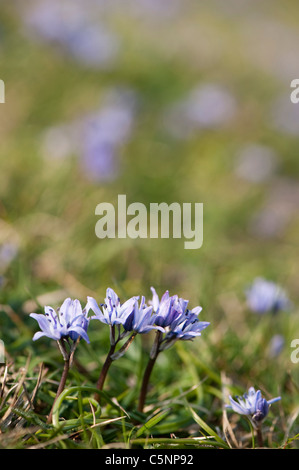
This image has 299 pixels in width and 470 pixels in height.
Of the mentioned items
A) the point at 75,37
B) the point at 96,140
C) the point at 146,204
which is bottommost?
the point at 146,204

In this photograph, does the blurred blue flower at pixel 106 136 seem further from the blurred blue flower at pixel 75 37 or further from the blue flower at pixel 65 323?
the blue flower at pixel 65 323

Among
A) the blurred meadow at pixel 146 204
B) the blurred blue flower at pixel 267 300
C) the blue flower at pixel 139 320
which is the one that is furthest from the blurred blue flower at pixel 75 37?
the blue flower at pixel 139 320

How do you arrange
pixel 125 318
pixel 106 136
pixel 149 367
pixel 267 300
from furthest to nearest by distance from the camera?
pixel 106 136 < pixel 267 300 < pixel 149 367 < pixel 125 318

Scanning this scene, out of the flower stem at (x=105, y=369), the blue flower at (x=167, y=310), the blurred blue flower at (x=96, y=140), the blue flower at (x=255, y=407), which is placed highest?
the blurred blue flower at (x=96, y=140)

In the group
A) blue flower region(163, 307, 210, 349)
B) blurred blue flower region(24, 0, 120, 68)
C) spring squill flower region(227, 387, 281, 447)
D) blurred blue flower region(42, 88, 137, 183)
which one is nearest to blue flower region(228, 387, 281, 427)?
spring squill flower region(227, 387, 281, 447)

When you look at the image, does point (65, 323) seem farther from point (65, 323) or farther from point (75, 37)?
point (75, 37)

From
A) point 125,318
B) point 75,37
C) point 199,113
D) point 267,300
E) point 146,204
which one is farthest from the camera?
point 75,37

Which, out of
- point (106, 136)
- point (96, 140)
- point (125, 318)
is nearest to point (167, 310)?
point (125, 318)

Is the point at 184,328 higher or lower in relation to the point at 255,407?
higher

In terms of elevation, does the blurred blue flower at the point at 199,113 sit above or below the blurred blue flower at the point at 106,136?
above

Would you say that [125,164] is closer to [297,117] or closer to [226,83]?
[297,117]
